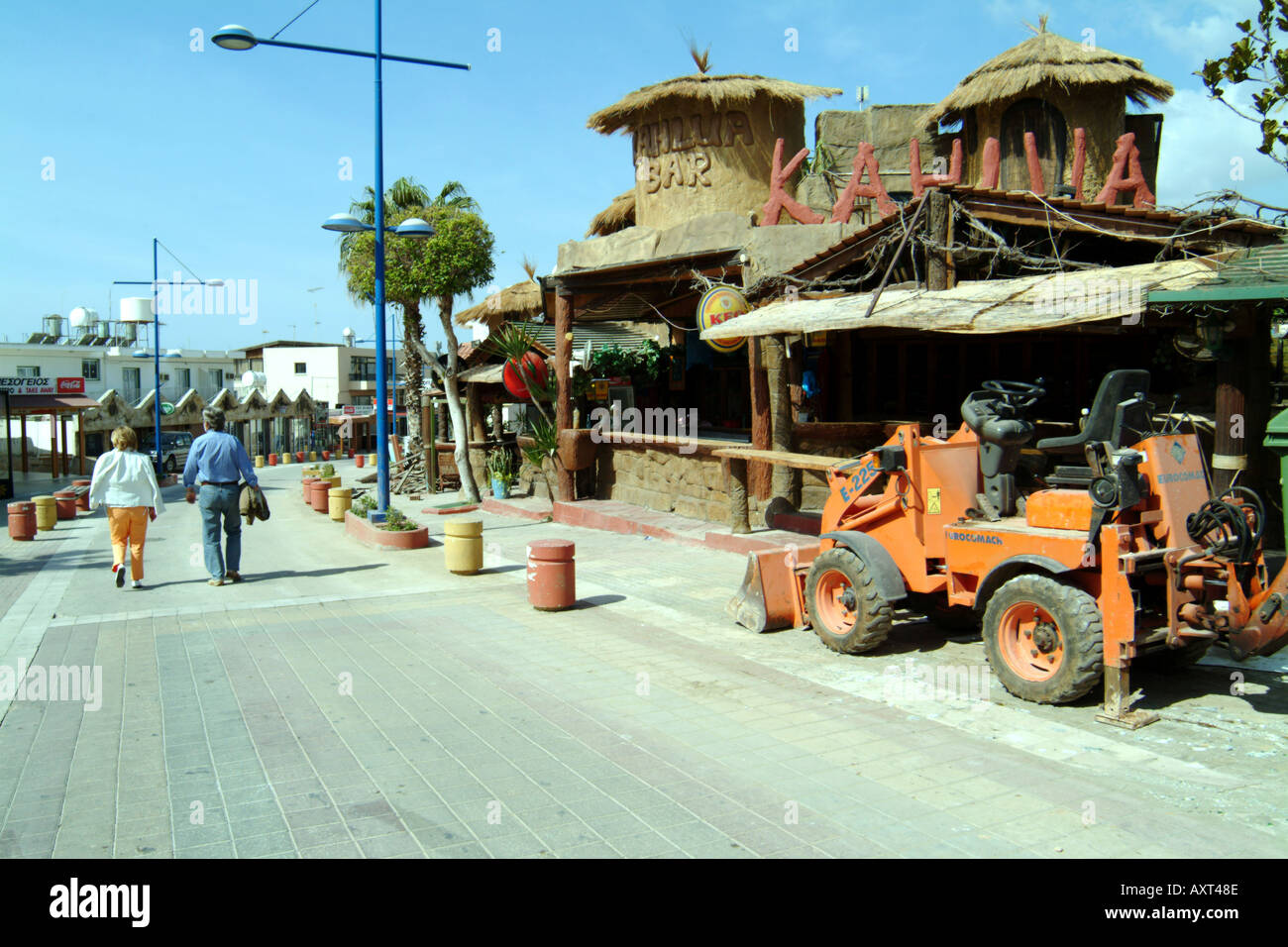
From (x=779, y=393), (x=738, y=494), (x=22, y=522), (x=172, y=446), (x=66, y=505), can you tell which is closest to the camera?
(x=738, y=494)

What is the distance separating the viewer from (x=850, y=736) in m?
5.99

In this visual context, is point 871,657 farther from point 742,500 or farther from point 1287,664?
point 742,500

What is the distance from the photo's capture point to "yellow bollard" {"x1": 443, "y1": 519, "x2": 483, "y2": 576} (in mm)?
11766

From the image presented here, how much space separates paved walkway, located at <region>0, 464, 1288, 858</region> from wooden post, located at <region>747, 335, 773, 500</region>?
473 centimetres

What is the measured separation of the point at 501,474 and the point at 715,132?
8218 millimetres

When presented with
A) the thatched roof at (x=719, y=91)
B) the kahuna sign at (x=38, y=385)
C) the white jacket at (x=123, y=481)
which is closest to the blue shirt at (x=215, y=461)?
the white jacket at (x=123, y=481)

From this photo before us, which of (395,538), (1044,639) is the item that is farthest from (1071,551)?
(395,538)

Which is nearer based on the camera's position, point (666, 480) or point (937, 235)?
point (937, 235)

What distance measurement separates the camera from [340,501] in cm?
1969

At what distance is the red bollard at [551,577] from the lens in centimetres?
966

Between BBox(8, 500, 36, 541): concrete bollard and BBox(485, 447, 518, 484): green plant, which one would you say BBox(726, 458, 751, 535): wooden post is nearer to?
BBox(485, 447, 518, 484): green plant

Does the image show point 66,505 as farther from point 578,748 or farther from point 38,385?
Result: point 578,748
